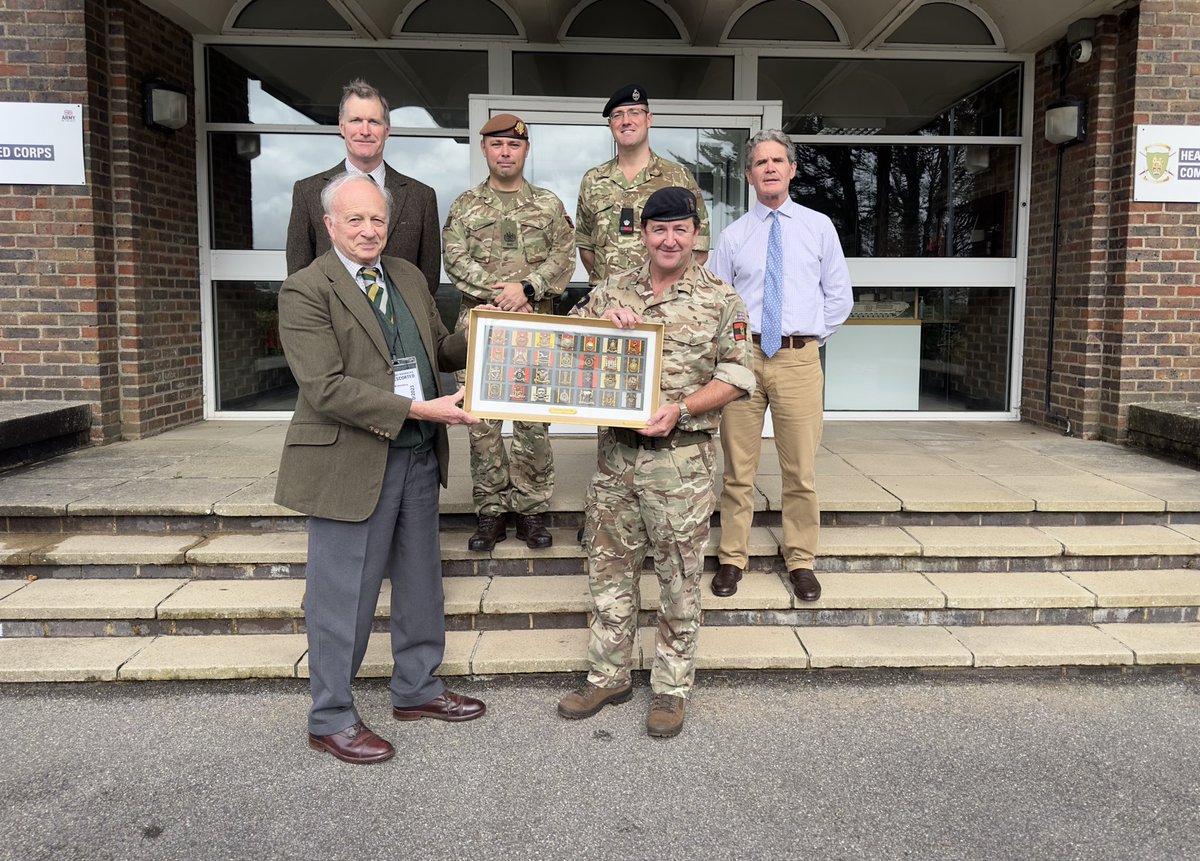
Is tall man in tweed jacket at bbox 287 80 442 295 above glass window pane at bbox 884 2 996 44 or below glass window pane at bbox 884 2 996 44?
below

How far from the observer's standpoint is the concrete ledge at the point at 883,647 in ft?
12.4

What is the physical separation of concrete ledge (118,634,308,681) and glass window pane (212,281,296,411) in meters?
3.75

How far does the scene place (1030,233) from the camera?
7441 mm

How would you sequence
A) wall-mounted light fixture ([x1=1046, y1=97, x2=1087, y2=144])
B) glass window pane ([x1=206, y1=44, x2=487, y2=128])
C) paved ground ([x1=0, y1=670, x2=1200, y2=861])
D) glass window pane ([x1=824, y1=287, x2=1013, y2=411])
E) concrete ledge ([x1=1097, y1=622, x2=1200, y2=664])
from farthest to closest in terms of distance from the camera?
1. glass window pane ([x1=824, y1=287, x2=1013, y2=411])
2. glass window pane ([x1=206, y1=44, x2=487, y2=128])
3. wall-mounted light fixture ([x1=1046, y1=97, x2=1087, y2=144])
4. concrete ledge ([x1=1097, y1=622, x2=1200, y2=664])
5. paved ground ([x1=0, y1=670, x2=1200, y2=861])

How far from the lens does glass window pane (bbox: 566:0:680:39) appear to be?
7.04 metres

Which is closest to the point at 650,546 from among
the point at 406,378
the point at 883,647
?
the point at 406,378

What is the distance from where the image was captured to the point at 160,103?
6336 mm

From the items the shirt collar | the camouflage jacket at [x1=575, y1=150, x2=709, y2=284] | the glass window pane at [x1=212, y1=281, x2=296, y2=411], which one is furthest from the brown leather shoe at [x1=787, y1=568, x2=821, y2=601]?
the glass window pane at [x1=212, y1=281, x2=296, y2=411]

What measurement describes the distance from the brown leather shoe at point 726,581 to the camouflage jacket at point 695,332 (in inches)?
46.3

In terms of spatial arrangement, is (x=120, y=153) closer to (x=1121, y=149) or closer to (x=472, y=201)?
(x=472, y=201)

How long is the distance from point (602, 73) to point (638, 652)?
5.13 meters

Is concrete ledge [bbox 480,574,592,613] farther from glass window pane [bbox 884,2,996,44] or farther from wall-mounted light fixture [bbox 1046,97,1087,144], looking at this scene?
glass window pane [bbox 884,2,996,44]

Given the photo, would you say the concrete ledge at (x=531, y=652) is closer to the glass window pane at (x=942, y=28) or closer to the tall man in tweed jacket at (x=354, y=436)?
the tall man in tweed jacket at (x=354, y=436)

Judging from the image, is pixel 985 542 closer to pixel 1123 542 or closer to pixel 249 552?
pixel 1123 542
